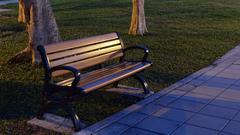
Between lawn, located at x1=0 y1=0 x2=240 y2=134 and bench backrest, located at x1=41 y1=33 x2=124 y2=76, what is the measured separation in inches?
23.6

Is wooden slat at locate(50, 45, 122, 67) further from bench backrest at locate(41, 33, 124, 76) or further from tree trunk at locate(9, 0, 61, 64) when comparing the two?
tree trunk at locate(9, 0, 61, 64)

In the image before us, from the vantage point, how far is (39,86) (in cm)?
614

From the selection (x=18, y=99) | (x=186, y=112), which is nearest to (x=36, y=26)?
(x=18, y=99)

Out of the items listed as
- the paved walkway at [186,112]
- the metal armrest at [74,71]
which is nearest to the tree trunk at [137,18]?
the paved walkway at [186,112]

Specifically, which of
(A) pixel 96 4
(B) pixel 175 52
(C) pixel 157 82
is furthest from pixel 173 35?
(A) pixel 96 4

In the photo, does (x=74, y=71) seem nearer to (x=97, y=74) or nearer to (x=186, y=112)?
(x=97, y=74)

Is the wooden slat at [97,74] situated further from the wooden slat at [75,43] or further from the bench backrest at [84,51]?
the wooden slat at [75,43]

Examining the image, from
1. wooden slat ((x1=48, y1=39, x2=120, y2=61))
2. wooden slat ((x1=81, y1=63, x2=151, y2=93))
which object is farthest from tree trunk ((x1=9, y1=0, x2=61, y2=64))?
wooden slat ((x1=81, y1=63, x2=151, y2=93))

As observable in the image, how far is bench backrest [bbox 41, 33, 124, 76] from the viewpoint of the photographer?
482 cm

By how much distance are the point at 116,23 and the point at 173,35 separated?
2836 mm

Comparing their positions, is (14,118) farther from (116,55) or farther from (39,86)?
(116,55)

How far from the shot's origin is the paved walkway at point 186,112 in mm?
4605

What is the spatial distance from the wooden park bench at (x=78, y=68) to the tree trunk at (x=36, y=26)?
6.34ft

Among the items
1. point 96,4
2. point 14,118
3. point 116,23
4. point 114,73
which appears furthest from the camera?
point 96,4
